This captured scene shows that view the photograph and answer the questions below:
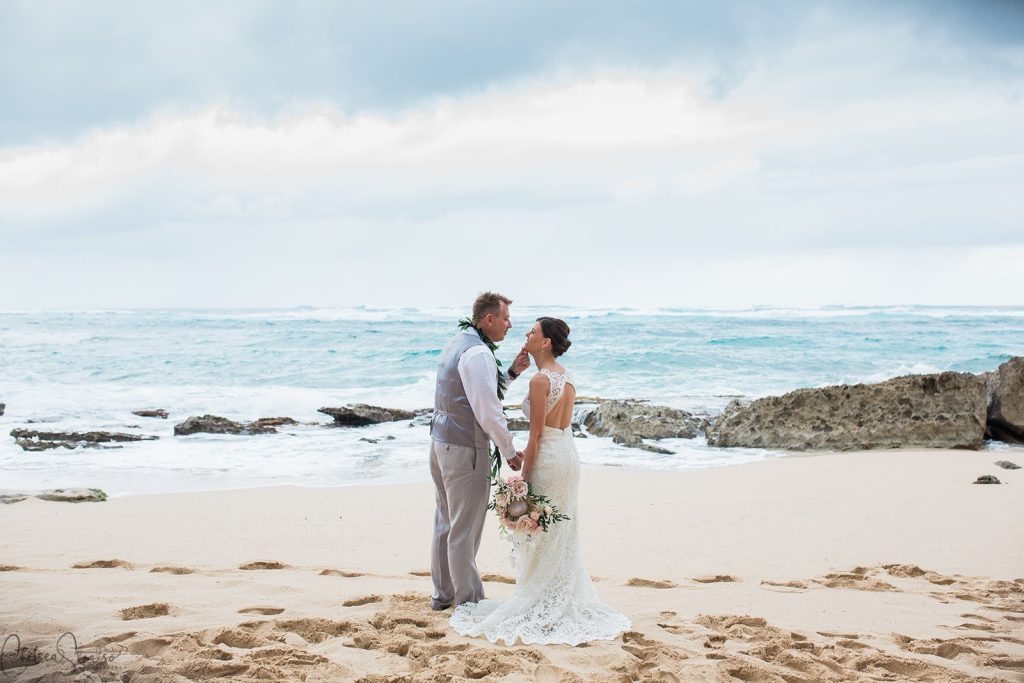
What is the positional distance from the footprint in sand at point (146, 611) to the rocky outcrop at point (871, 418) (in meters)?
9.50

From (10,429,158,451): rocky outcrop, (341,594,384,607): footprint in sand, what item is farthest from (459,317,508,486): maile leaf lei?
(10,429,158,451): rocky outcrop

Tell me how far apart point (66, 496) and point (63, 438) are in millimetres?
4866

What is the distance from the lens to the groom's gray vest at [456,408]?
5.09m

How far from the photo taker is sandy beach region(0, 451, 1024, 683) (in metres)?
4.36

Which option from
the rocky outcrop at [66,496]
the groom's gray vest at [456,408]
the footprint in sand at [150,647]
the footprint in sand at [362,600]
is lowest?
the rocky outcrop at [66,496]

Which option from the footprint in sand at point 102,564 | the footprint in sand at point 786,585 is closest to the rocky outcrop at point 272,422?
the footprint in sand at point 102,564

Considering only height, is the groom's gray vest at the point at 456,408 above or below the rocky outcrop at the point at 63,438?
above

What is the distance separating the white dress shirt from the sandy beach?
120 centimetres

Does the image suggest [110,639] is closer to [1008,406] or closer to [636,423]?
[636,423]

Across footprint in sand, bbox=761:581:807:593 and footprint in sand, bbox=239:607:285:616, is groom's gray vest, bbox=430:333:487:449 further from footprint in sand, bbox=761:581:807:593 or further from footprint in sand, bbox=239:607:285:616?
footprint in sand, bbox=761:581:807:593

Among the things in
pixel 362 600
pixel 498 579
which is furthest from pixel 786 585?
pixel 362 600

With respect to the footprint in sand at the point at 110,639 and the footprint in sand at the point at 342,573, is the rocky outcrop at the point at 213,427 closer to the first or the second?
the footprint in sand at the point at 342,573

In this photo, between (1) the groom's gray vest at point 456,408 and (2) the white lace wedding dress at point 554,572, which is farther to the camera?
(1) the groom's gray vest at point 456,408

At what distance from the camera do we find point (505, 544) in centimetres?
724
